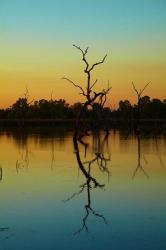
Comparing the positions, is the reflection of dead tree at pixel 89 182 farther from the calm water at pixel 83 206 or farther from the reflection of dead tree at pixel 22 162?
the reflection of dead tree at pixel 22 162

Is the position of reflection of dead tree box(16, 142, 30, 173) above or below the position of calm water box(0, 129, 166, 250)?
above

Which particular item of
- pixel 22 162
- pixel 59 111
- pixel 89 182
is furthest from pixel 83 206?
pixel 59 111

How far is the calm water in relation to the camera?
6867 mm

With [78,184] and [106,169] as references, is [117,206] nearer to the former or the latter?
[78,184]

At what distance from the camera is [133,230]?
732 cm

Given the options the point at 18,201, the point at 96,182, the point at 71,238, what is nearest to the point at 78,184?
the point at 96,182

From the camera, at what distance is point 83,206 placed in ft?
30.0

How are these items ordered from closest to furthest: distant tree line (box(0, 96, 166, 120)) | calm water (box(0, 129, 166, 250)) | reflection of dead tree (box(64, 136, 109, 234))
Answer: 1. calm water (box(0, 129, 166, 250))
2. reflection of dead tree (box(64, 136, 109, 234))
3. distant tree line (box(0, 96, 166, 120))

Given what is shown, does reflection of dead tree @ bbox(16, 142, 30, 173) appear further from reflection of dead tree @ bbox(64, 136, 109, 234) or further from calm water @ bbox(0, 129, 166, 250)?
reflection of dead tree @ bbox(64, 136, 109, 234)

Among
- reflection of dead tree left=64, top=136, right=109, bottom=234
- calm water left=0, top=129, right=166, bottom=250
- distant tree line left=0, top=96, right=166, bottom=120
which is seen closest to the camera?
calm water left=0, top=129, right=166, bottom=250

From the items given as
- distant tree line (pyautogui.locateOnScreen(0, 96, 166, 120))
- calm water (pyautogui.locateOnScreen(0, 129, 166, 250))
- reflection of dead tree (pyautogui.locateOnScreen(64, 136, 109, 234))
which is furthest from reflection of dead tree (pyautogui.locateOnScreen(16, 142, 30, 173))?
distant tree line (pyautogui.locateOnScreen(0, 96, 166, 120))

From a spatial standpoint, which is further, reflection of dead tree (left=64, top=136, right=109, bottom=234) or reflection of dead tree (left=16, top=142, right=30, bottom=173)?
reflection of dead tree (left=16, top=142, right=30, bottom=173)

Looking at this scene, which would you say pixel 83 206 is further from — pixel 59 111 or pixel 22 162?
pixel 59 111

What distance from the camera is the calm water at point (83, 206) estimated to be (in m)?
6.87
